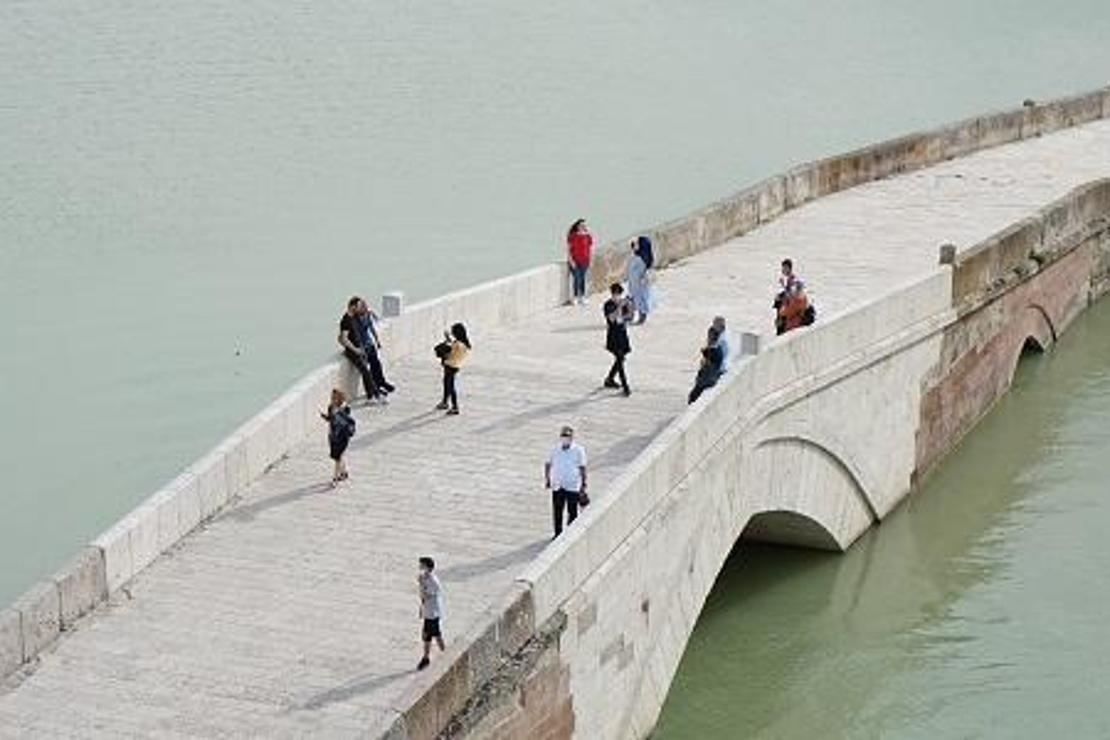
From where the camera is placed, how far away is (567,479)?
1415 centimetres

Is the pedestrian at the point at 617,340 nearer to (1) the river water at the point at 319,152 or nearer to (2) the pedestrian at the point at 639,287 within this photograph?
(2) the pedestrian at the point at 639,287

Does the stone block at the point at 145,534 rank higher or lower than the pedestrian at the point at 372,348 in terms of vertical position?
lower

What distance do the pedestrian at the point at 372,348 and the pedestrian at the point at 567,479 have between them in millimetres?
3235

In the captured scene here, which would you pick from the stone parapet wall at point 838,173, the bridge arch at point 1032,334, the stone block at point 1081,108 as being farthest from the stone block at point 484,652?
the stone block at point 1081,108

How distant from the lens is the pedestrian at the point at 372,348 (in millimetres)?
16938

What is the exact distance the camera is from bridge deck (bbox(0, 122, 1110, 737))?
12.5 meters

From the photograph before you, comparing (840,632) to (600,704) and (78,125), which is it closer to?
(600,704)

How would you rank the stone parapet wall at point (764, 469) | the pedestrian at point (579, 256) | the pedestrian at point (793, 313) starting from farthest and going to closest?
the pedestrian at point (579, 256) → the pedestrian at point (793, 313) → the stone parapet wall at point (764, 469)

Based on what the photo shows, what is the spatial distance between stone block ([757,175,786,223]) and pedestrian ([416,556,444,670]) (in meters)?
13.9

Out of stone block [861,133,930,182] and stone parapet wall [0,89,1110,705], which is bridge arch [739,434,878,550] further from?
stone block [861,133,930,182]

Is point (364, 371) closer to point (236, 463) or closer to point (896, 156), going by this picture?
point (236, 463)

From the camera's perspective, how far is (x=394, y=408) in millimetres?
17250

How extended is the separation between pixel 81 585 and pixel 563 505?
3.54 meters

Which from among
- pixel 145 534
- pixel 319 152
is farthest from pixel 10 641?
pixel 319 152
